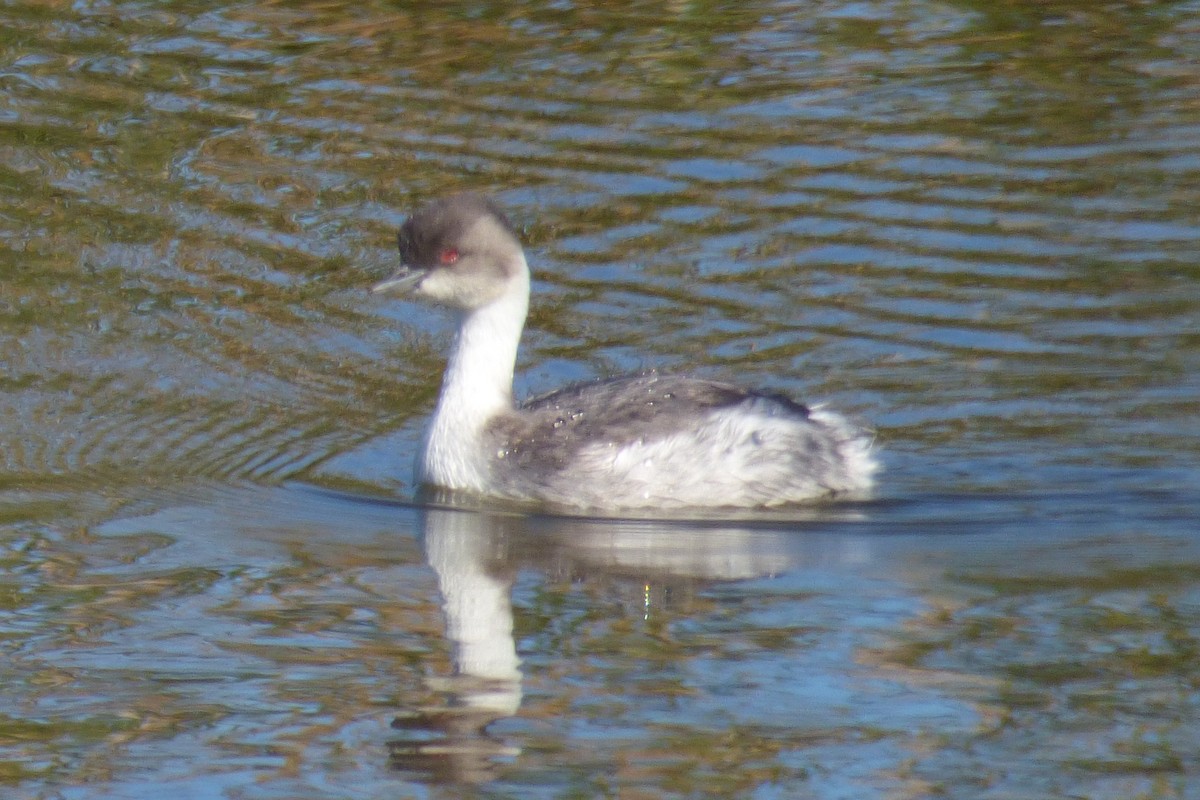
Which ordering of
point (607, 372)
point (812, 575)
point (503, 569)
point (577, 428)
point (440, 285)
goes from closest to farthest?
point (812, 575) → point (503, 569) → point (577, 428) → point (440, 285) → point (607, 372)

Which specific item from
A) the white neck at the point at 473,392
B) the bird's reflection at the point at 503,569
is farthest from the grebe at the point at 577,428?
the bird's reflection at the point at 503,569

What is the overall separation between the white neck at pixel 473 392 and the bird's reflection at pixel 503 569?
0.23 m

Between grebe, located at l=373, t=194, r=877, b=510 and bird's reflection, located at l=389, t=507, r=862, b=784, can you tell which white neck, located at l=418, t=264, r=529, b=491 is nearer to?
grebe, located at l=373, t=194, r=877, b=510

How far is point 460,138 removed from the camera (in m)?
13.6

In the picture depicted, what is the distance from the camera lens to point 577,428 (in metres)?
9.03

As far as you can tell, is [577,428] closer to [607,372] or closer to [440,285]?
[440,285]

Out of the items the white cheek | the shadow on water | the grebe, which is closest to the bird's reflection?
the shadow on water

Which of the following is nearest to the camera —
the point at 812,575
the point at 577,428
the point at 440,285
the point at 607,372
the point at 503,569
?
the point at 812,575

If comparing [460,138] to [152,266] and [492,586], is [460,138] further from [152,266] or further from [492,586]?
[492,586]

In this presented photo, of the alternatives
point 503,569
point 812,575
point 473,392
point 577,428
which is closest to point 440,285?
point 473,392

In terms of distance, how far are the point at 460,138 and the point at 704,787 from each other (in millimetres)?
8150

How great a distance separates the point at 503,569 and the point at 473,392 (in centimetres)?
132

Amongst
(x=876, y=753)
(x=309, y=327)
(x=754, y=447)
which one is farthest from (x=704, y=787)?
(x=309, y=327)

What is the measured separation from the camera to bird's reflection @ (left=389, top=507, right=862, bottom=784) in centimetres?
629
